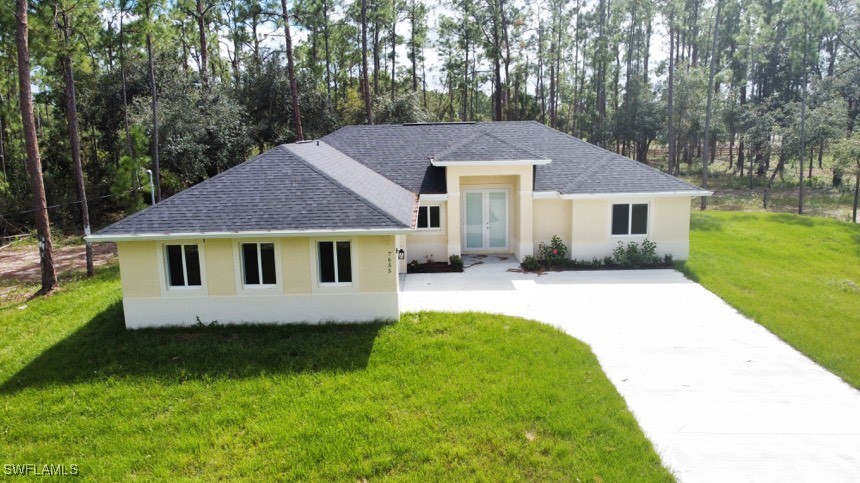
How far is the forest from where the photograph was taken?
21828 millimetres

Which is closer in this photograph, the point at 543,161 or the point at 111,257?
the point at 543,161

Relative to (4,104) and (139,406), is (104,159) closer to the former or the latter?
(4,104)

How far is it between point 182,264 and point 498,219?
33.7ft

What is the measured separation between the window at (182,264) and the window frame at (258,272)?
0.87 metres

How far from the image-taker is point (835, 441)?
22.7ft

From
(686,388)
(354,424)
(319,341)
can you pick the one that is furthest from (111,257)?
(686,388)

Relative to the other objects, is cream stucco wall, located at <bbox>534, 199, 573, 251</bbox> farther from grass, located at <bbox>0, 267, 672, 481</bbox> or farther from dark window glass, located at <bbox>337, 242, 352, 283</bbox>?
dark window glass, located at <bbox>337, 242, 352, 283</bbox>

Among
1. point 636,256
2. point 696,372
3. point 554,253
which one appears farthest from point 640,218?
point 696,372

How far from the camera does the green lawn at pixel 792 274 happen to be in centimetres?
1035

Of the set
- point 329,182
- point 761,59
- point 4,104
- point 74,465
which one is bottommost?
point 74,465

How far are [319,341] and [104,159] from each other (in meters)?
29.3

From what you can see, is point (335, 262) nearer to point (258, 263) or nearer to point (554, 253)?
point (258, 263)

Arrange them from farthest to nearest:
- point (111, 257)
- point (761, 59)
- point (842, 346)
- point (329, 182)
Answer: point (761, 59) → point (111, 257) → point (329, 182) → point (842, 346)

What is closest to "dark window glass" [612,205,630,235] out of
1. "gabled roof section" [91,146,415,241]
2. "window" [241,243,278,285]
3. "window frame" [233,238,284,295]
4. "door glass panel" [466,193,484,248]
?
"door glass panel" [466,193,484,248]
